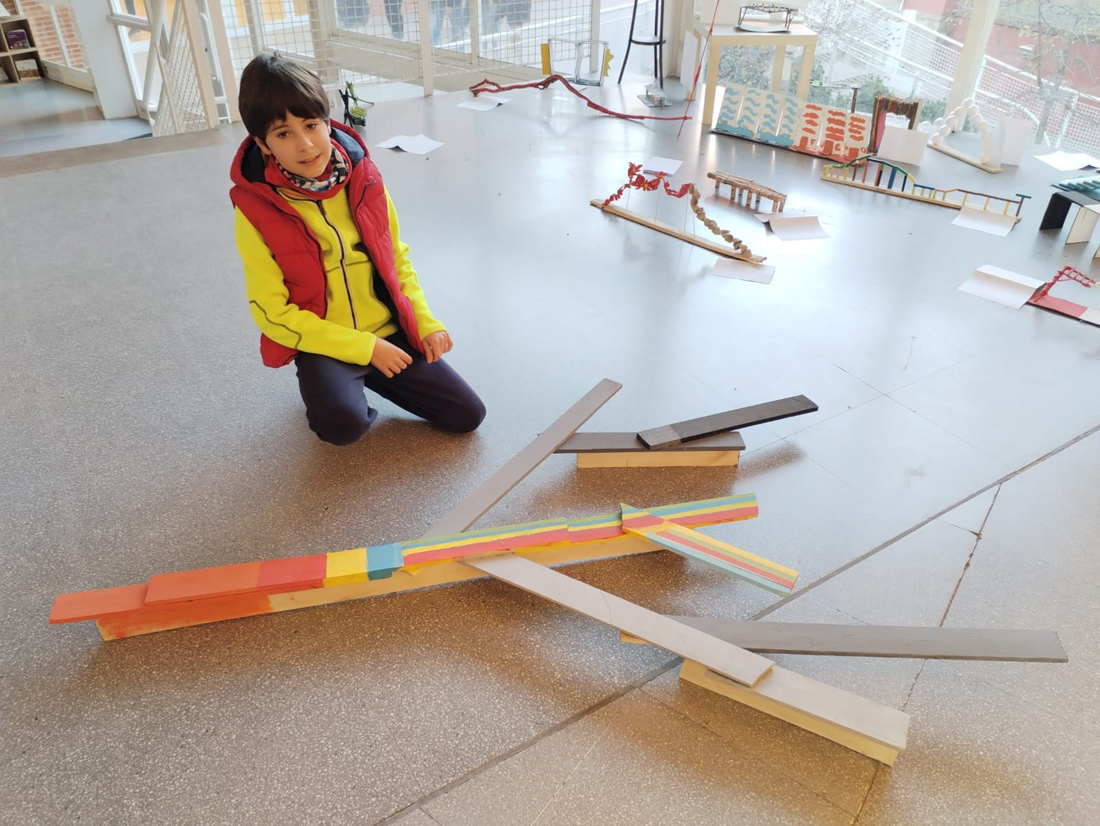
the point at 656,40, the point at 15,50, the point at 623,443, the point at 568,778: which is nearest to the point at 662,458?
the point at 623,443

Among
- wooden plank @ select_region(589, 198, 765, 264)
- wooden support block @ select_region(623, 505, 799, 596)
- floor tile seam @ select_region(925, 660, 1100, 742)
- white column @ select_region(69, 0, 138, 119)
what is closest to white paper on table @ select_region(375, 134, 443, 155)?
wooden plank @ select_region(589, 198, 765, 264)

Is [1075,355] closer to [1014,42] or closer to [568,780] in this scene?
[568,780]

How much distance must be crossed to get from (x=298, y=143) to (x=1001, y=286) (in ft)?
6.14

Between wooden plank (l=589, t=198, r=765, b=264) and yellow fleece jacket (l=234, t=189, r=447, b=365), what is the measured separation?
115 centimetres

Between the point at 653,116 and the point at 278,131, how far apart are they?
101 inches

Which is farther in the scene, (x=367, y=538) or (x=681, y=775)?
(x=367, y=538)


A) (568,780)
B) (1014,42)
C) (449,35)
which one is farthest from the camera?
(449,35)

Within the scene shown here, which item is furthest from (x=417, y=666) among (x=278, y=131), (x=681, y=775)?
(x=278, y=131)

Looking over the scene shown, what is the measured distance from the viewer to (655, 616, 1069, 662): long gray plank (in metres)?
1.06

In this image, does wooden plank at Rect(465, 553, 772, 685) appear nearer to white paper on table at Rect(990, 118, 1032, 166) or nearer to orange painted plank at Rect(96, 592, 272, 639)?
orange painted plank at Rect(96, 592, 272, 639)

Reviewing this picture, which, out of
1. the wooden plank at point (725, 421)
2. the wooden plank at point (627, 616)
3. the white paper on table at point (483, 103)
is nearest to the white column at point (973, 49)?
the white paper on table at point (483, 103)

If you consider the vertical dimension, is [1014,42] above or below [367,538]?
above

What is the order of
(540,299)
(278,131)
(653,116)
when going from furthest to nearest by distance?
(653,116) → (540,299) → (278,131)

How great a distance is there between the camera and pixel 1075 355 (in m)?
Result: 1.86
